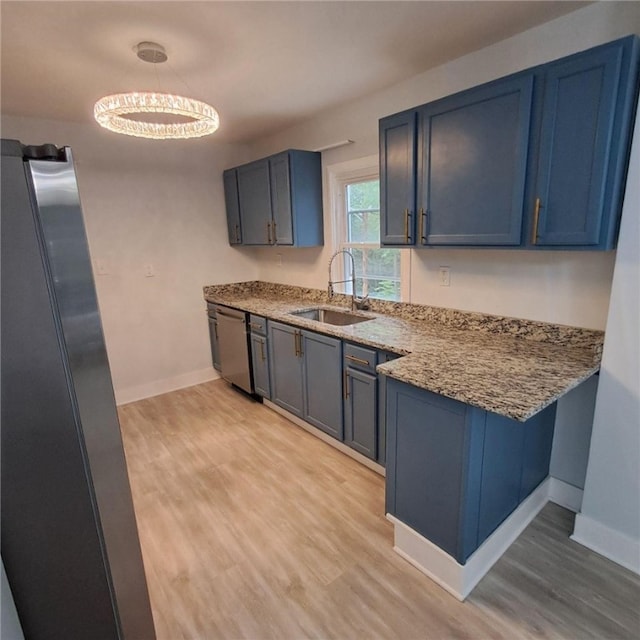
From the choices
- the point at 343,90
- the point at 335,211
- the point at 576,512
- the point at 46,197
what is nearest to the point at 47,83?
the point at 343,90

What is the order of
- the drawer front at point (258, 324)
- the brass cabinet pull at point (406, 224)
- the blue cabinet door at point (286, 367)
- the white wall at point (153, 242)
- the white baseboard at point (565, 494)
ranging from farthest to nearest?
the white wall at point (153, 242), the drawer front at point (258, 324), the blue cabinet door at point (286, 367), the brass cabinet pull at point (406, 224), the white baseboard at point (565, 494)

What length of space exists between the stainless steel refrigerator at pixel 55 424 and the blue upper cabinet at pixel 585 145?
1729mm

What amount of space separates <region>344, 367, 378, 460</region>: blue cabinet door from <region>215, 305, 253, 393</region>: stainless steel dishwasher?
1280 mm

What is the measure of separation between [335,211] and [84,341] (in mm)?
→ 2644

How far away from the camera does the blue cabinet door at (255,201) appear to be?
3389mm

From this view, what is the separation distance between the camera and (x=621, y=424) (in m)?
1.66

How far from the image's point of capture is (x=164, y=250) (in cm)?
370

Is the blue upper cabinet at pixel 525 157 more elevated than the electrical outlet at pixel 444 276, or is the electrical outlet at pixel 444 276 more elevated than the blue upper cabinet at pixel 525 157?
the blue upper cabinet at pixel 525 157

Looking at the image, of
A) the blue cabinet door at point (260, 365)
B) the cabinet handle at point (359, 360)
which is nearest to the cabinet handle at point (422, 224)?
the cabinet handle at point (359, 360)

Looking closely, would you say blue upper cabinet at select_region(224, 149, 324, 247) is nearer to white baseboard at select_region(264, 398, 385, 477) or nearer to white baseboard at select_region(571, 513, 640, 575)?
white baseboard at select_region(264, 398, 385, 477)

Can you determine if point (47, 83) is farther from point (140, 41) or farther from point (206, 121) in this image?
point (206, 121)

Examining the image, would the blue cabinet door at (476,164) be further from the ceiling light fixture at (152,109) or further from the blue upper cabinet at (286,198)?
the blue upper cabinet at (286,198)

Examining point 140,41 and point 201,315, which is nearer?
point 140,41

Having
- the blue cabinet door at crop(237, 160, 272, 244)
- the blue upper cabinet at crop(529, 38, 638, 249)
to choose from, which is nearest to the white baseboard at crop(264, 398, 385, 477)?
the blue cabinet door at crop(237, 160, 272, 244)
